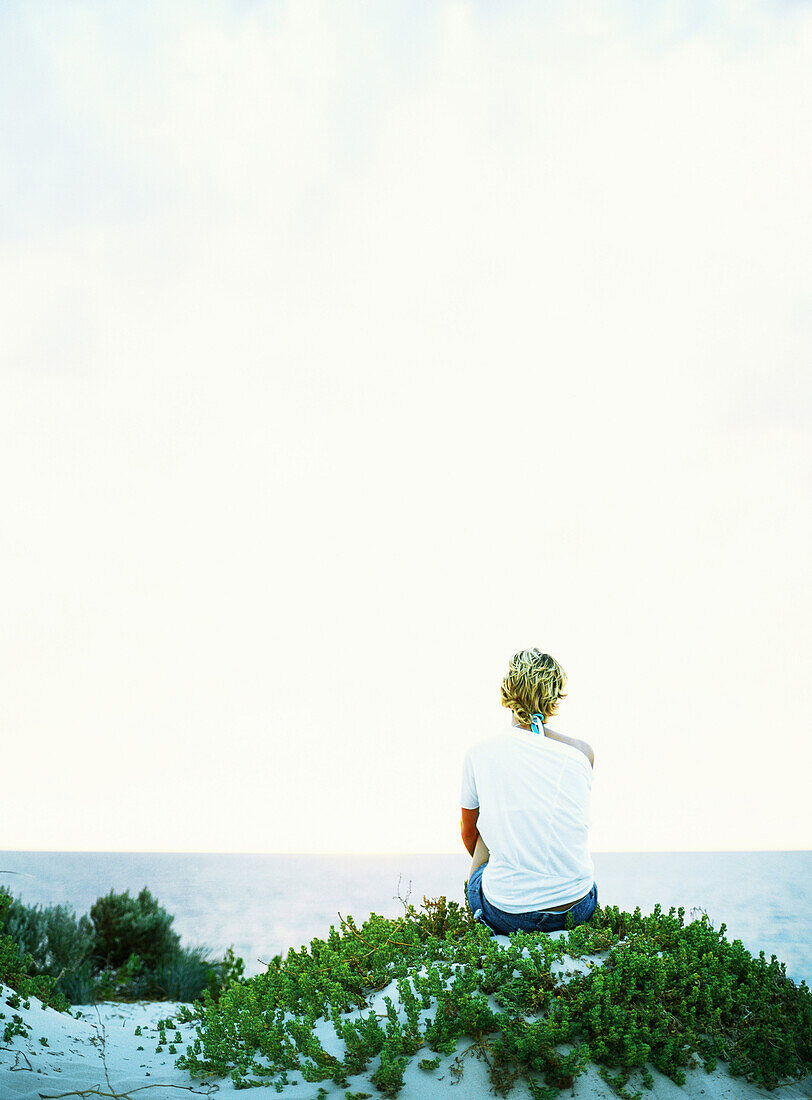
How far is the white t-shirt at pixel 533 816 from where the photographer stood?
422 cm

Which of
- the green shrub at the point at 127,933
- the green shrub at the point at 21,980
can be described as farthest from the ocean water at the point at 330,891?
the green shrub at the point at 21,980


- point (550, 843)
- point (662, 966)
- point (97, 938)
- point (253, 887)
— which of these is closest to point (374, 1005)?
point (550, 843)

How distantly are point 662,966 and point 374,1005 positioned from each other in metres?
1.60

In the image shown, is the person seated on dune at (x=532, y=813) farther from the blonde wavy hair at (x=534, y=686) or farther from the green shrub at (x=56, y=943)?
the green shrub at (x=56, y=943)

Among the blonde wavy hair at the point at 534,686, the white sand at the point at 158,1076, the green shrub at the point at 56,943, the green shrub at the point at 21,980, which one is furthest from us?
the green shrub at the point at 56,943

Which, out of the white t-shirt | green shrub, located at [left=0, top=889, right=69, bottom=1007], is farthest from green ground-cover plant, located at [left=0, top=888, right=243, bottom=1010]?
the white t-shirt

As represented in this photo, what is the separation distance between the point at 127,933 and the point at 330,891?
1547 centimetres

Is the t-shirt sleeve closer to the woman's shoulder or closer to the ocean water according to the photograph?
the woman's shoulder

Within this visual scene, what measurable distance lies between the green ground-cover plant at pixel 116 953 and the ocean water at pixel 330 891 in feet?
2.07

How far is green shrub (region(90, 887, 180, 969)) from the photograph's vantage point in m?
8.59

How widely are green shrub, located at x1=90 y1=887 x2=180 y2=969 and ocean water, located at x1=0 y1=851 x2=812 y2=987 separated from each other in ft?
1.96

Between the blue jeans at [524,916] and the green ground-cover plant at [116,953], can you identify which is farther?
the green ground-cover plant at [116,953]

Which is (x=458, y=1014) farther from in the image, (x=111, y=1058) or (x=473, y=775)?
(x=111, y=1058)

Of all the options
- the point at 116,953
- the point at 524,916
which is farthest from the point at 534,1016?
the point at 116,953
